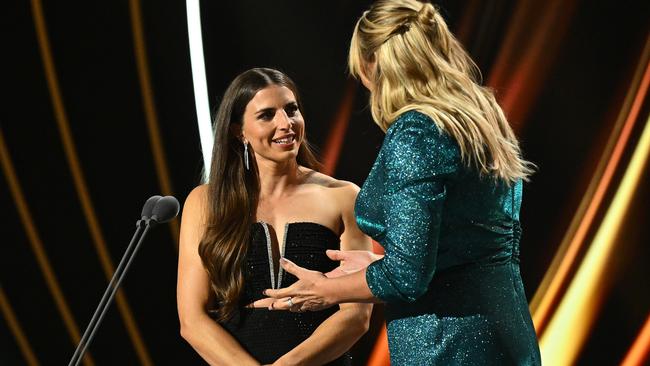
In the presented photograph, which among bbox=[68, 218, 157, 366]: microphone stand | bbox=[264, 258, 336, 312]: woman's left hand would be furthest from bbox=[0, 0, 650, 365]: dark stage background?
bbox=[264, 258, 336, 312]: woman's left hand

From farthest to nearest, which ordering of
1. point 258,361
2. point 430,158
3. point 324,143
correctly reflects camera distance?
point 324,143 < point 258,361 < point 430,158

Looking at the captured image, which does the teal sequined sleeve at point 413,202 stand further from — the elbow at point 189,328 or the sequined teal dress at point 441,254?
the elbow at point 189,328

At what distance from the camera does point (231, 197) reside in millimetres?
2426

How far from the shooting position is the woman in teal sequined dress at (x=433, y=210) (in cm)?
149

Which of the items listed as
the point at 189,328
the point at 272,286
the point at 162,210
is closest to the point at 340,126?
the point at 272,286

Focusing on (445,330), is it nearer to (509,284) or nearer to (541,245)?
(509,284)

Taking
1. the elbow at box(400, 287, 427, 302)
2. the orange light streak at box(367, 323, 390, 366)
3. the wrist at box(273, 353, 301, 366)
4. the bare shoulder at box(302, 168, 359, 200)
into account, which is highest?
the elbow at box(400, 287, 427, 302)

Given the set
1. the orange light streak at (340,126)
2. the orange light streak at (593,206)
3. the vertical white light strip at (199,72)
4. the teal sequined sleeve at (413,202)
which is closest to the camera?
the teal sequined sleeve at (413,202)

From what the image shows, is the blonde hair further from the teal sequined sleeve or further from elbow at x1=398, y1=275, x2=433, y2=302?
elbow at x1=398, y1=275, x2=433, y2=302

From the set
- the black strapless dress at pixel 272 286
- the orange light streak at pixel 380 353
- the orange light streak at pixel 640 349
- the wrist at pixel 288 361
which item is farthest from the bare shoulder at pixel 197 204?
the orange light streak at pixel 640 349

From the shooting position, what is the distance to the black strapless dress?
7.66 ft

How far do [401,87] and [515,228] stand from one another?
36 centimetres

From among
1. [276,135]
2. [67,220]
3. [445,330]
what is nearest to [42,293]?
[67,220]

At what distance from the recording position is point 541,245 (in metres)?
2.94
